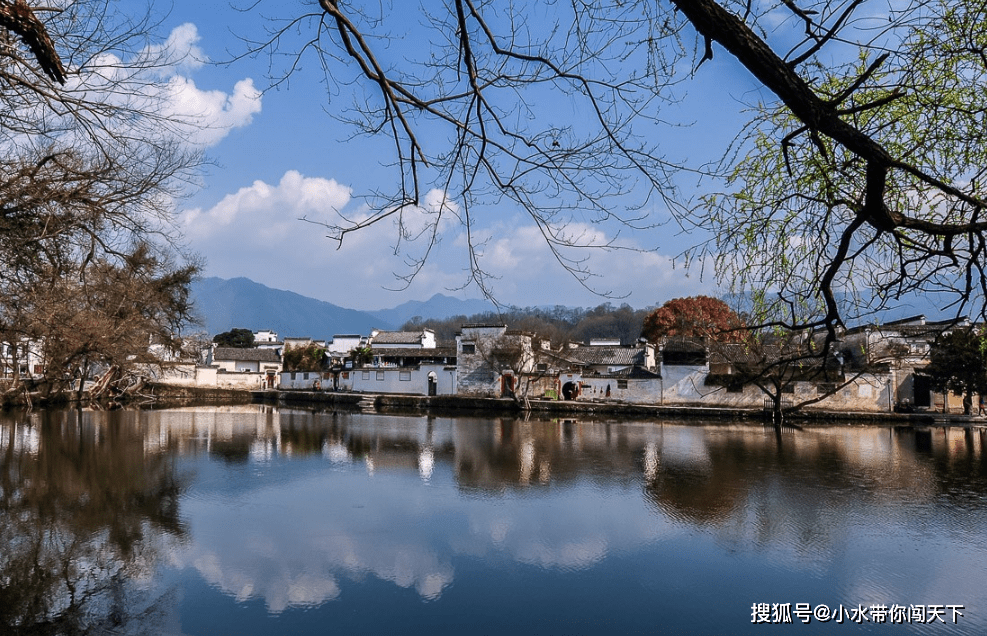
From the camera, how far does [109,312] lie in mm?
18656

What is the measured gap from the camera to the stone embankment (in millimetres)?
21172

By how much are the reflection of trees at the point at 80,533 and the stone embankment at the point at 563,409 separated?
15928 mm

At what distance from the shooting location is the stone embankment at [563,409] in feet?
69.5

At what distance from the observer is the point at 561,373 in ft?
91.6

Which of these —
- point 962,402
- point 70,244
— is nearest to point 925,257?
point 70,244

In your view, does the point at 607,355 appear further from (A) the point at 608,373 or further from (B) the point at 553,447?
(B) the point at 553,447

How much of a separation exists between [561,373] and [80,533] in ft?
75.4

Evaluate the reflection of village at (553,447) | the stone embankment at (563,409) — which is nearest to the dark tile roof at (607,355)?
the stone embankment at (563,409)

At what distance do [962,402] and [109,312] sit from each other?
27.6 m

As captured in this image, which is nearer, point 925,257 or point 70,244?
point 925,257

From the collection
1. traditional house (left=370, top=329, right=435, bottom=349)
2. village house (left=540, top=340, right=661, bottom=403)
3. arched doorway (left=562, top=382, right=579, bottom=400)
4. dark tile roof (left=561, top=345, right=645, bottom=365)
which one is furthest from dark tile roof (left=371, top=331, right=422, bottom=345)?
arched doorway (left=562, top=382, right=579, bottom=400)

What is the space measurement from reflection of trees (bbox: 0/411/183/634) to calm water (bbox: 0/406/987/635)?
1.2 inches

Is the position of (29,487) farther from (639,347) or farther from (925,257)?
(639,347)

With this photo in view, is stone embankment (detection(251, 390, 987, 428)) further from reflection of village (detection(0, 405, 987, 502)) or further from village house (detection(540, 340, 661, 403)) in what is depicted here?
reflection of village (detection(0, 405, 987, 502))
